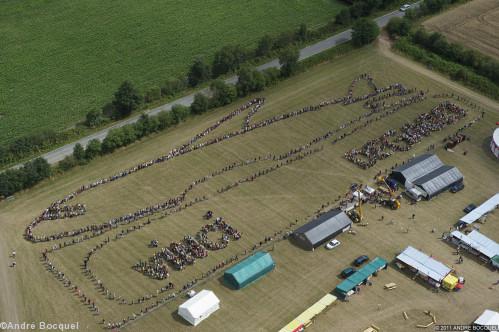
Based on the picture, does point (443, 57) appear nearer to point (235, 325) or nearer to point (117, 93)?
point (117, 93)

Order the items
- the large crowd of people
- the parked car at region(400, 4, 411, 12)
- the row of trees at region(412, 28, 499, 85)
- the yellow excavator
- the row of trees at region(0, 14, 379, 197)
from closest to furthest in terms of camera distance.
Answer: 1. the yellow excavator
2. the row of trees at region(0, 14, 379, 197)
3. the large crowd of people
4. the row of trees at region(412, 28, 499, 85)
5. the parked car at region(400, 4, 411, 12)

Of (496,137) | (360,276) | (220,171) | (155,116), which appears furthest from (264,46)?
(360,276)

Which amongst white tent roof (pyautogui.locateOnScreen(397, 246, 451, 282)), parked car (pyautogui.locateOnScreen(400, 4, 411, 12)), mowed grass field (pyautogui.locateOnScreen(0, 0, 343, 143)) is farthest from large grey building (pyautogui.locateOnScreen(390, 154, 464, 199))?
parked car (pyautogui.locateOnScreen(400, 4, 411, 12))

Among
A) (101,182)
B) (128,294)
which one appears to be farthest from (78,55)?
(128,294)

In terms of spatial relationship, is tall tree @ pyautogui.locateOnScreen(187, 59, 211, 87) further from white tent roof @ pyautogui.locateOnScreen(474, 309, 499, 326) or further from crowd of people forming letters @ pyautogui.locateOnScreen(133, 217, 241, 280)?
white tent roof @ pyautogui.locateOnScreen(474, 309, 499, 326)

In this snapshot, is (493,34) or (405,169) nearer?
(405,169)

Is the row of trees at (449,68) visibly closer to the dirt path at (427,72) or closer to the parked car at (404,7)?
the dirt path at (427,72)

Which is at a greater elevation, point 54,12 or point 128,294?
point 54,12
